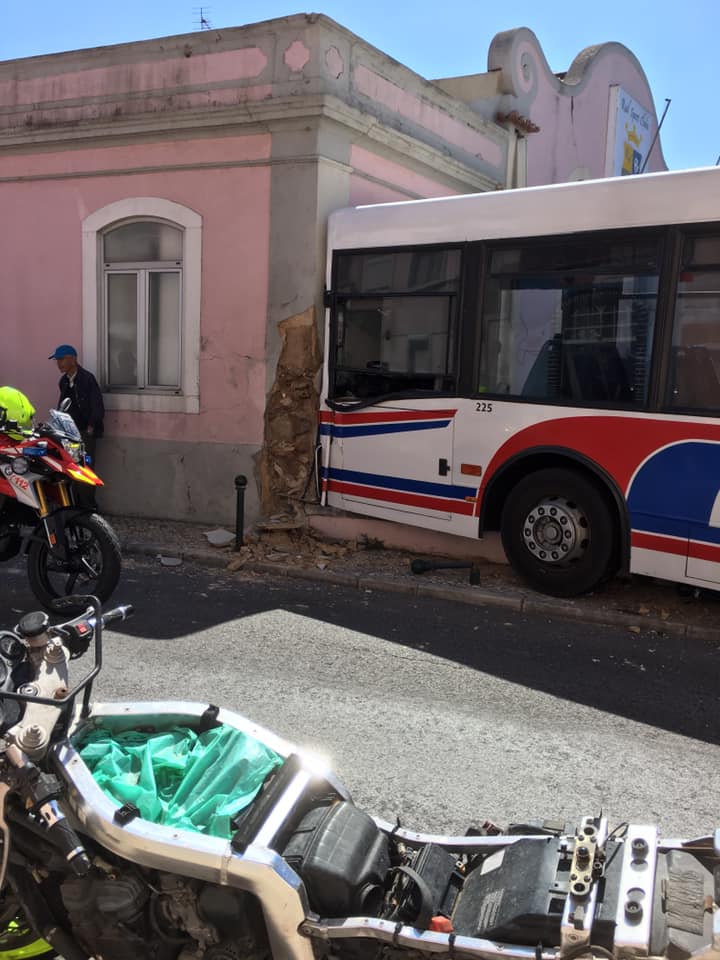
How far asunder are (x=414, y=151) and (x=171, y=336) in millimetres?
3561

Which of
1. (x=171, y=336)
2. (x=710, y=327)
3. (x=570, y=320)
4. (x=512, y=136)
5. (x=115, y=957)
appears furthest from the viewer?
(x=512, y=136)

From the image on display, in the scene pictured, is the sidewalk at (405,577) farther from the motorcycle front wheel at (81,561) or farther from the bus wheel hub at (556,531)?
the motorcycle front wheel at (81,561)

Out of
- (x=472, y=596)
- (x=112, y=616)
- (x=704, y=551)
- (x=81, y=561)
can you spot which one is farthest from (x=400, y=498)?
(x=112, y=616)

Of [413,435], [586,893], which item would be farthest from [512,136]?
[586,893]

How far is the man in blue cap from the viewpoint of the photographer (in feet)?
30.7

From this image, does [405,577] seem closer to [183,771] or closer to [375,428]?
[375,428]

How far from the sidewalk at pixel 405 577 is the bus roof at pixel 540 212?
2812mm

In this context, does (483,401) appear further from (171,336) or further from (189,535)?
(171,336)

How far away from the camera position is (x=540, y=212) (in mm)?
6551

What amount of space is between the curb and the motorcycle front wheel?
6.30ft

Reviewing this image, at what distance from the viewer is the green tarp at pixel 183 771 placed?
2.21 meters

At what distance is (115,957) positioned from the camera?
2145mm

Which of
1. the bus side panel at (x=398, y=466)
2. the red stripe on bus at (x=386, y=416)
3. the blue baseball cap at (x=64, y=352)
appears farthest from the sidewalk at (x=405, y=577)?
the blue baseball cap at (x=64, y=352)

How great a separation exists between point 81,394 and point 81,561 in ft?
12.6
